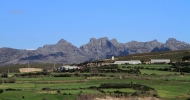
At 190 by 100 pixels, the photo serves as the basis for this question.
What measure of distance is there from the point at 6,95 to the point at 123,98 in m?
19.7

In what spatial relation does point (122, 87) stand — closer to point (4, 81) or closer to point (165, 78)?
point (165, 78)

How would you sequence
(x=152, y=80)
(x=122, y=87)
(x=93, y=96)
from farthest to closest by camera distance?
(x=152, y=80) < (x=122, y=87) < (x=93, y=96)

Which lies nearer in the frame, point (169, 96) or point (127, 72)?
point (169, 96)

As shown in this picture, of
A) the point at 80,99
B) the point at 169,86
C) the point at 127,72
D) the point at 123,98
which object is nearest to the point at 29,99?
the point at 80,99

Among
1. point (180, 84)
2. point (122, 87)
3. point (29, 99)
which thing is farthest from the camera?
point (180, 84)

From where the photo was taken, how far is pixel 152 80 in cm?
8850

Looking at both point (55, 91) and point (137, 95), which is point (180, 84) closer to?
point (137, 95)

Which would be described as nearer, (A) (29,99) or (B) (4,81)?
(A) (29,99)

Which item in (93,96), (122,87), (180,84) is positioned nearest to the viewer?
(93,96)

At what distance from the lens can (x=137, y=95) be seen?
66.3 meters

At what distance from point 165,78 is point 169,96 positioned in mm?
22247

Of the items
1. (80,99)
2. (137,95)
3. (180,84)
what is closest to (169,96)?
(137,95)

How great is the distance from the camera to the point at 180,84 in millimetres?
80375

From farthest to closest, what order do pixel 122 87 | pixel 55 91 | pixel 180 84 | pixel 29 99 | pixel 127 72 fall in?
pixel 127 72 < pixel 180 84 < pixel 122 87 < pixel 55 91 < pixel 29 99
